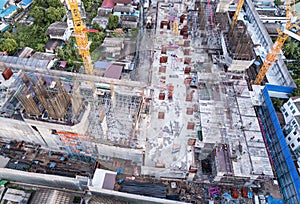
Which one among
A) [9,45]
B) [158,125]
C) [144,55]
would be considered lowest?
[158,125]

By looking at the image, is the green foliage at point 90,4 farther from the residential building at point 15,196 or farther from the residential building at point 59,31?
the residential building at point 15,196

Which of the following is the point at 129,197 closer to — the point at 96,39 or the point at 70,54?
the point at 70,54

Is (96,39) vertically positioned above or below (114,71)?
above

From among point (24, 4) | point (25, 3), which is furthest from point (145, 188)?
point (25, 3)

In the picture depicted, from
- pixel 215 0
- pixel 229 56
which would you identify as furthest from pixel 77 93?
pixel 215 0

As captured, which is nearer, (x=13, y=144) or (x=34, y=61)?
(x=13, y=144)

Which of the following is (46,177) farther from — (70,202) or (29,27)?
(29,27)

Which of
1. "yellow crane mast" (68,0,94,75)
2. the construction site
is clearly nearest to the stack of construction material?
the construction site

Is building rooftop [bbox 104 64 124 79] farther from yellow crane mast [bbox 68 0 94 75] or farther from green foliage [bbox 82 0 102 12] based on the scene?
green foliage [bbox 82 0 102 12]
